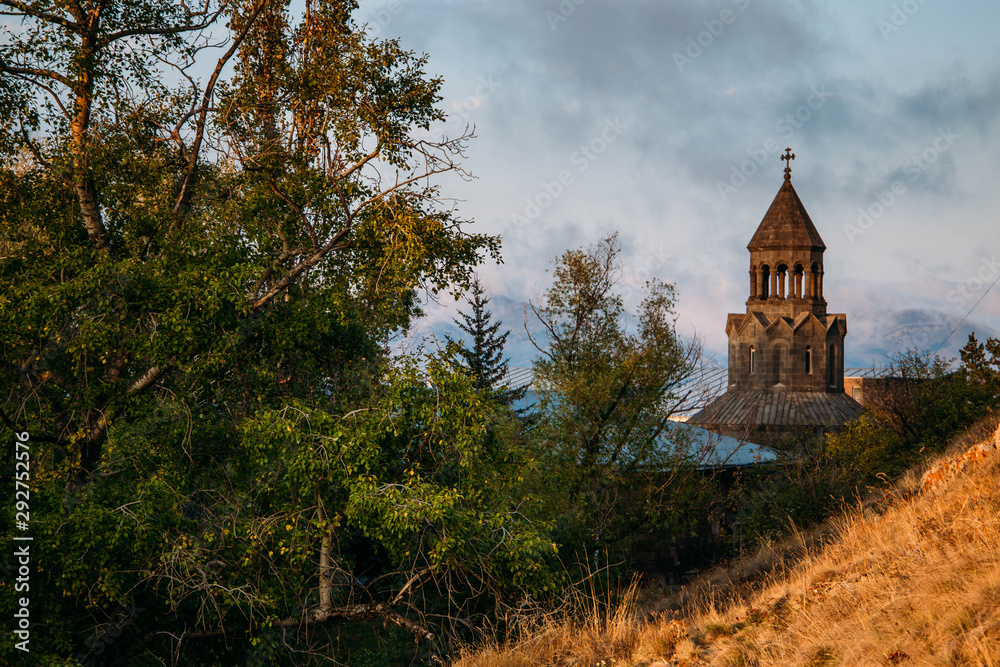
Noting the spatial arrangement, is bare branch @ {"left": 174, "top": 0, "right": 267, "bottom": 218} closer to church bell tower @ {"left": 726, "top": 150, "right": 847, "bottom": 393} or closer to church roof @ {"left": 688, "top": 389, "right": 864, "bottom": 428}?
church roof @ {"left": 688, "top": 389, "right": 864, "bottom": 428}

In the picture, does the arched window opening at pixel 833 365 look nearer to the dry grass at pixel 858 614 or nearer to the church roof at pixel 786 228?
the church roof at pixel 786 228

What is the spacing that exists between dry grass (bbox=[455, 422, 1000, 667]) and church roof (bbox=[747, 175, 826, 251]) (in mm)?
37620

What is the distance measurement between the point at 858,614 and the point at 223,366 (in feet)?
33.3

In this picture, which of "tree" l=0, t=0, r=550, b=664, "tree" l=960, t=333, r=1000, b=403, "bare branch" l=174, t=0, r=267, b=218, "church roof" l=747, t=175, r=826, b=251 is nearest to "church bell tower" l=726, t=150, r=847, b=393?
"church roof" l=747, t=175, r=826, b=251

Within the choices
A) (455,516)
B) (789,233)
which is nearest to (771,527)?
(455,516)

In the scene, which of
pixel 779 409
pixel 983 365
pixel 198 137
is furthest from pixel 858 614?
pixel 779 409

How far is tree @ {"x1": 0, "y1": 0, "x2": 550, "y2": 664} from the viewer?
36.1ft

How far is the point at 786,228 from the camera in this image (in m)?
46.0

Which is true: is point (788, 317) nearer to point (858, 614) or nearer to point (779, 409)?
point (779, 409)

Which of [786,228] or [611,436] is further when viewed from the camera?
[786,228]

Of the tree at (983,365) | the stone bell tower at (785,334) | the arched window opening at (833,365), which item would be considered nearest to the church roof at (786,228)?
the stone bell tower at (785,334)

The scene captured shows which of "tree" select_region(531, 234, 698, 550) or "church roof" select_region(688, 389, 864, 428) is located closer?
"tree" select_region(531, 234, 698, 550)

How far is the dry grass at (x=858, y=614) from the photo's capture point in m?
5.82

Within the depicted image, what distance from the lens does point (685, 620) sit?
27.7ft
